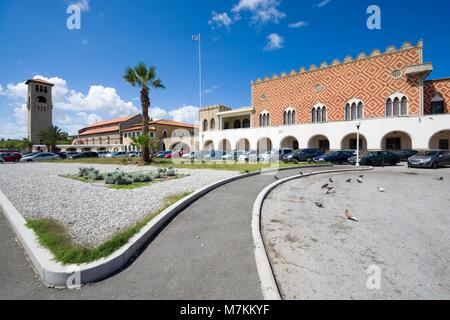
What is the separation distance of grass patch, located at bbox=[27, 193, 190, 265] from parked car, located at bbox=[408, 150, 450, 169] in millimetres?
20867

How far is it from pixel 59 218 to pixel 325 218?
684 cm

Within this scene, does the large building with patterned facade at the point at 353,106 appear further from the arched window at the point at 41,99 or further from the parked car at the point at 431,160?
the arched window at the point at 41,99

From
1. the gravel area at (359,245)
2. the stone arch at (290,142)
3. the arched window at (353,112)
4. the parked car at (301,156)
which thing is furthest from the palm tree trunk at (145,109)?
the arched window at (353,112)

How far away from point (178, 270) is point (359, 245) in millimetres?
3463

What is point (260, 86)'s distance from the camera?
39.0 meters

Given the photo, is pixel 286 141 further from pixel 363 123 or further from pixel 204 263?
pixel 204 263

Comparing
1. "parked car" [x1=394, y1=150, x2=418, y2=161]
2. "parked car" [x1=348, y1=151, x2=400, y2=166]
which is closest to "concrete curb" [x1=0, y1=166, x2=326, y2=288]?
"parked car" [x1=348, y1=151, x2=400, y2=166]

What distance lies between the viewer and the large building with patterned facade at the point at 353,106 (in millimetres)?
24656

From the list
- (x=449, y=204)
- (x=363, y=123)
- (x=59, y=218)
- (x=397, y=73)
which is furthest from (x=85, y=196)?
(x=397, y=73)

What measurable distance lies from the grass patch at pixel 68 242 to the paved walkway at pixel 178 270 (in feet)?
1.27

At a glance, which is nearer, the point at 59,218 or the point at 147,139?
the point at 59,218

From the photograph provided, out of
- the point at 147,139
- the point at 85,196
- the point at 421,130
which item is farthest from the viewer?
the point at 421,130

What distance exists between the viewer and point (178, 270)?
3.30 metres

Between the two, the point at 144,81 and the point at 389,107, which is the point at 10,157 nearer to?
the point at 144,81
